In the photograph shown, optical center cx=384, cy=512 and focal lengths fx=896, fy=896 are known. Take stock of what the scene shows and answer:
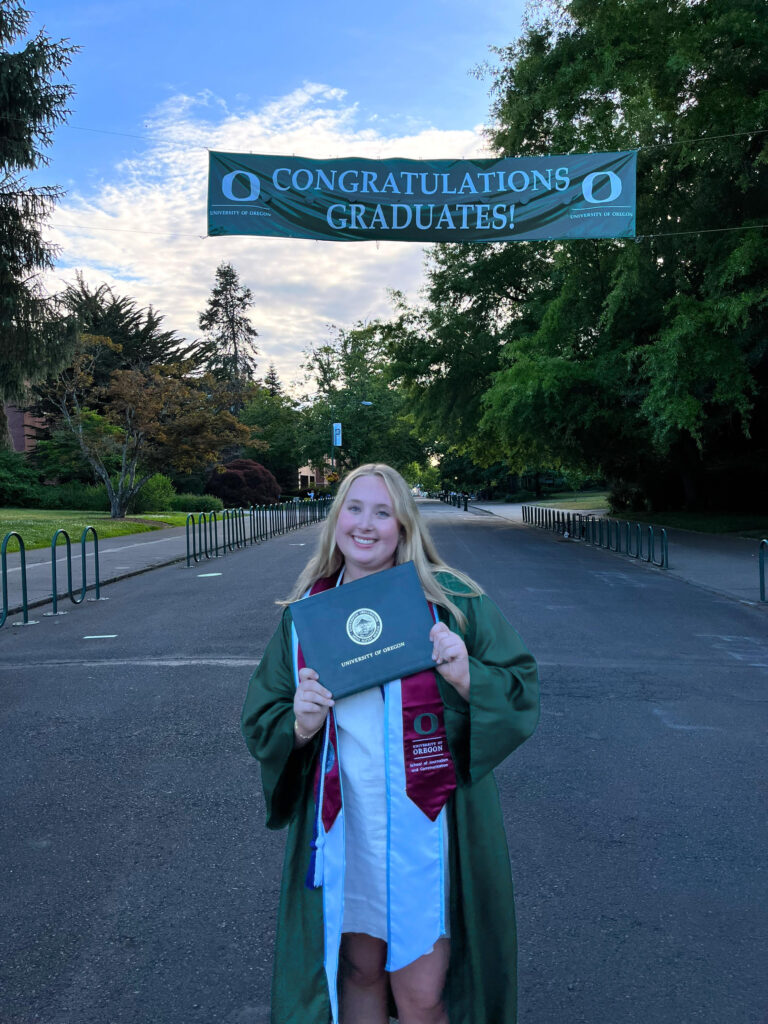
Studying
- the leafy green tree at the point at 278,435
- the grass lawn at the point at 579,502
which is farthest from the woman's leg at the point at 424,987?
the leafy green tree at the point at 278,435

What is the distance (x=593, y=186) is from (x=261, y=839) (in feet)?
33.4

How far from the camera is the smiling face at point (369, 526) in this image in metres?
2.33

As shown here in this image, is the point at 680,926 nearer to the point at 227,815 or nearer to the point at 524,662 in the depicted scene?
the point at 524,662

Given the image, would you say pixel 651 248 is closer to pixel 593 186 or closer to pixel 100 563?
pixel 593 186

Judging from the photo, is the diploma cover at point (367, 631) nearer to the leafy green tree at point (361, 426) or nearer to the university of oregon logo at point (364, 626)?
the university of oregon logo at point (364, 626)

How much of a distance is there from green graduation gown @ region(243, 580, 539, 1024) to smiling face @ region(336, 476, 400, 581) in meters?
0.24

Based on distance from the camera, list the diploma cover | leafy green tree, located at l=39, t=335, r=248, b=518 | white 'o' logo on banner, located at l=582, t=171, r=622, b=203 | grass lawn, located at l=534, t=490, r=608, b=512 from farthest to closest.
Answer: grass lawn, located at l=534, t=490, r=608, b=512, leafy green tree, located at l=39, t=335, r=248, b=518, white 'o' logo on banner, located at l=582, t=171, r=622, b=203, the diploma cover

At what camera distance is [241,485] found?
54.9 meters

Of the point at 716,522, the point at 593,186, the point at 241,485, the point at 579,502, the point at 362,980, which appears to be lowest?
the point at 579,502

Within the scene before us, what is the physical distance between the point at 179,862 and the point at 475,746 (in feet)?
7.59

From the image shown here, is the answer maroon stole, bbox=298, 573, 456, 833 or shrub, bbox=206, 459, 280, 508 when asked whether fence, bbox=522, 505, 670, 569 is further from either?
shrub, bbox=206, 459, 280, 508

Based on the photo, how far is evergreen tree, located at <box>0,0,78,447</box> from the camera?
22.6 metres

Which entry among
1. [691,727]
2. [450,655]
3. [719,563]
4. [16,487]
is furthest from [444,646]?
[16,487]

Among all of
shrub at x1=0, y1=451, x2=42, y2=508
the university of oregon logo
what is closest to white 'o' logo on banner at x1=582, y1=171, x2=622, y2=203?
the university of oregon logo
